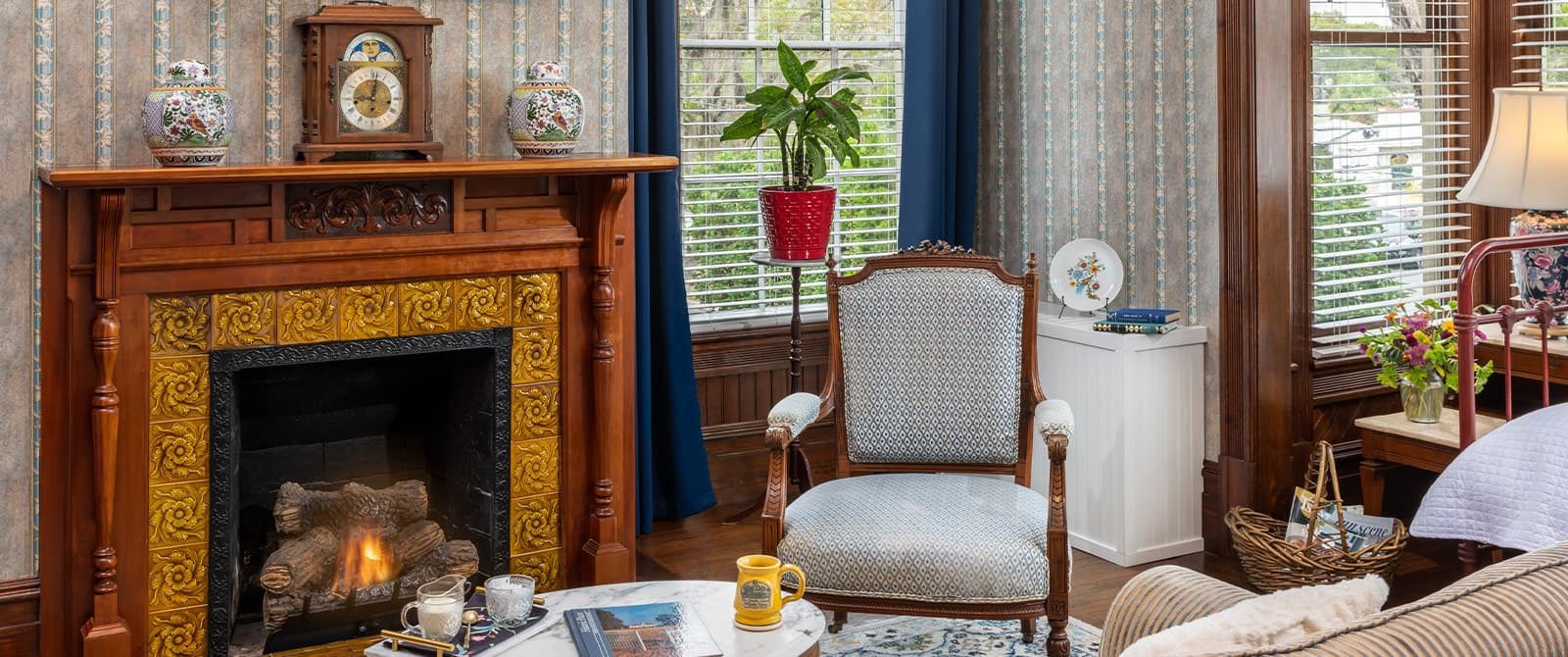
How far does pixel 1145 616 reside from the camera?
196 cm

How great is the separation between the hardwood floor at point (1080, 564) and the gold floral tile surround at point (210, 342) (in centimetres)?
79

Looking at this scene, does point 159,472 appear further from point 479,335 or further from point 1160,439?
point 1160,439

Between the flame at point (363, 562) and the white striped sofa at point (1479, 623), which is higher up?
the white striped sofa at point (1479, 623)

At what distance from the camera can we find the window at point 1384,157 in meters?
4.47

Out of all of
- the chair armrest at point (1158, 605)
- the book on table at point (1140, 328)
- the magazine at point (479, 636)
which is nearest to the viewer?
the chair armrest at point (1158, 605)

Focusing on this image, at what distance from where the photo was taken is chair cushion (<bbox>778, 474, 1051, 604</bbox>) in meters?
3.03

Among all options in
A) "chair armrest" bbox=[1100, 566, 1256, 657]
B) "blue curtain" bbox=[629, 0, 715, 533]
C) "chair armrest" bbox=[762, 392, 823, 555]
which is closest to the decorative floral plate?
"blue curtain" bbox=[629, 0, 715, 533]

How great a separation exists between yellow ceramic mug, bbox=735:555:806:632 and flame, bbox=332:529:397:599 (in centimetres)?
153

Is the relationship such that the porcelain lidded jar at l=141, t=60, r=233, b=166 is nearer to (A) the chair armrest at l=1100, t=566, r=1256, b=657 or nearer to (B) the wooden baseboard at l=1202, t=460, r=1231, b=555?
(A) the chair armrest at l=1100, t=566, r=1256, b=657

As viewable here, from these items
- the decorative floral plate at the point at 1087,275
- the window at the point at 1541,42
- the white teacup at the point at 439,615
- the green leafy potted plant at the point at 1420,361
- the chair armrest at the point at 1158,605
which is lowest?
the white teacup at the point at 439,615

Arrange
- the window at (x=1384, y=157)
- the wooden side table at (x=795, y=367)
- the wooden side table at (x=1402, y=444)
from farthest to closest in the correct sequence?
the wooden side table at (x=795, y=367) → the window at (x=1384, y=157) → the wooden side table at (x=1402, y=444)

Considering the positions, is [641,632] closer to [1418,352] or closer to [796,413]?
[796,413]

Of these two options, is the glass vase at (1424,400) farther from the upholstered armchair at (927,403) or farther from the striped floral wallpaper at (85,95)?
the striped floral wallpaper at (85,95)

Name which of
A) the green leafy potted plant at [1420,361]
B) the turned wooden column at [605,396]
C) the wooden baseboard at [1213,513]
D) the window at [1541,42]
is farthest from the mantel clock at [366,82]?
the window at [1541,42]
